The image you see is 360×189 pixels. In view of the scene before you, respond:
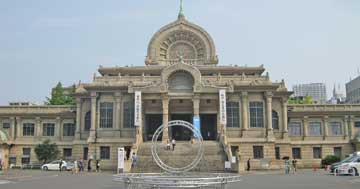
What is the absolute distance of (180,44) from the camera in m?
65.6

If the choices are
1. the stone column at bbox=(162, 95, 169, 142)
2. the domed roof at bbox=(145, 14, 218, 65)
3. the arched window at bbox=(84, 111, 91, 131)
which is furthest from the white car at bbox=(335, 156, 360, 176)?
the arched window at bbox=(84, 111, 91, 131)

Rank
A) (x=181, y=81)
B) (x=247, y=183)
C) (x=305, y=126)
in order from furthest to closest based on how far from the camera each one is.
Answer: (x=305, y=126), (x=181, y=81), (x=247, y=183)

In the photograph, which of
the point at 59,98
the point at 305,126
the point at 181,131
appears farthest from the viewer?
the point at 59,98

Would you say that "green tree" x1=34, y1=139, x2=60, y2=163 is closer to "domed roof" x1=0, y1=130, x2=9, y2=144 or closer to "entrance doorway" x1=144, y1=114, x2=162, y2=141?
"domed roof" x1=0, y1=130, x2=9, y2=144

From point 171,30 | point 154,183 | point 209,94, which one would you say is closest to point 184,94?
point 209,94

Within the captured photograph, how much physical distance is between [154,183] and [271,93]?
4294cm

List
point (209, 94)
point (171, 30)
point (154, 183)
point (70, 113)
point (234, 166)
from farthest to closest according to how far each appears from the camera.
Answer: point (171, 30) < point (70, 113) < point (209, 94) < point (234, 166) < point (154, 183)

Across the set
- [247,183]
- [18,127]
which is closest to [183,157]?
[247,183]

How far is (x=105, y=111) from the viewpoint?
54031 mm

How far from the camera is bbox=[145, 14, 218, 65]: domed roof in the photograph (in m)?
64.5

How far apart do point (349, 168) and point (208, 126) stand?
920 inches

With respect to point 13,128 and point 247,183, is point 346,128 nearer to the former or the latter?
point 247,183

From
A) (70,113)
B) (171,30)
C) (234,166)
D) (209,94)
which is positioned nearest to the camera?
(234,166)

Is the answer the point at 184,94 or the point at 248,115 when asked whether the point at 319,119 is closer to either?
the point at 248,115
